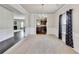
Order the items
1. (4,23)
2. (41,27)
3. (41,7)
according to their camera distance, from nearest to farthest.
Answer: (4,23)
(41,7)
(41,27)

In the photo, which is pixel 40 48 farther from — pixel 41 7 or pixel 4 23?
pixel 41 7

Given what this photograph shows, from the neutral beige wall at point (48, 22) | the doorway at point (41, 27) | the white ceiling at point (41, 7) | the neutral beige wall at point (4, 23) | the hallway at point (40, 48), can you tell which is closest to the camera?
the hallway at point (40, 48)

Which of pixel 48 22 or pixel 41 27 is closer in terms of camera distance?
pixel 48 22

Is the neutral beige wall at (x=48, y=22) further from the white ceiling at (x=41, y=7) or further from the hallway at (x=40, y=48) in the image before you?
the hallway at (x=40, y=48)

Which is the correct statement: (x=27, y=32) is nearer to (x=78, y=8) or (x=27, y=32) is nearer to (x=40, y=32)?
(x=40, y=32)

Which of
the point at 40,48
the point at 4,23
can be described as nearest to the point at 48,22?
the point at 4,23

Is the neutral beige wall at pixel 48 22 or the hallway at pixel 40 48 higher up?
the neutral beige wall at pixel 48 22

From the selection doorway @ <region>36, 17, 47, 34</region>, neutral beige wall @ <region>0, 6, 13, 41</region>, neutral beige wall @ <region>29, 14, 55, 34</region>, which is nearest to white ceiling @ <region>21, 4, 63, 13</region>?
neutral beige wall @ <region>0, 6, 13, 41</region>

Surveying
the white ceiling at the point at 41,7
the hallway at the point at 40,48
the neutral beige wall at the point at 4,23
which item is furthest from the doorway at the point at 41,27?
the hallway at the point at 40,48

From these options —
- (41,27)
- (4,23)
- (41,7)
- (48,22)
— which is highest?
(41,7)
